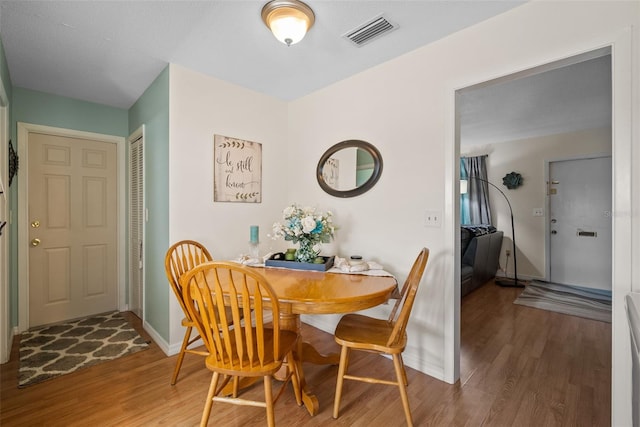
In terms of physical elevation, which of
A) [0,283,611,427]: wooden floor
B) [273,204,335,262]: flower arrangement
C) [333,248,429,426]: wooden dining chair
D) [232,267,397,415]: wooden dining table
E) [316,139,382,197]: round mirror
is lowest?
[0,283,611,427]: wooden floor

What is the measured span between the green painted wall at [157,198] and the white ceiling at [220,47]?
25cm

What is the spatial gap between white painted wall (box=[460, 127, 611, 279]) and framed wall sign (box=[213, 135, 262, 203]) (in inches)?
169

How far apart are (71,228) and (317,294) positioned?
300 centimetres

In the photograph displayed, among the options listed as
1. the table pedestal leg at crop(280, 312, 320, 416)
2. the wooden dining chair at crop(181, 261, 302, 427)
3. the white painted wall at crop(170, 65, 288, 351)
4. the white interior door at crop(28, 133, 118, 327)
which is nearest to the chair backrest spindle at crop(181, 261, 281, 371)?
the wooden dining chair at crop(181, 261, 302, 427)

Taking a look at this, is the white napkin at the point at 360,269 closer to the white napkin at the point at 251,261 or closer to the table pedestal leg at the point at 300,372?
the table pedestal leg at the point at 300,372

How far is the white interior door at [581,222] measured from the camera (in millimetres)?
4078

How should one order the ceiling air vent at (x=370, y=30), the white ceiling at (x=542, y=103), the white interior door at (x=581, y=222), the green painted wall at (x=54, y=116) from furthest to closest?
the white interior door at (x=581, y=222) < the green painted wall at (x=54, y=116) < the white ceiling at (x=542, y=103) < the ceiling air vent at (x=370, y=30)

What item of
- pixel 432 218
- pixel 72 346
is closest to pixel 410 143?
pixel 432 218

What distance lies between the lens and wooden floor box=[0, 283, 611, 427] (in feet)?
5.24

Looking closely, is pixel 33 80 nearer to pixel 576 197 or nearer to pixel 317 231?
pixel 317 231

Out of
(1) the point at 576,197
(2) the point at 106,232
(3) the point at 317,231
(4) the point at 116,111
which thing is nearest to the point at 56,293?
(2) the point at 106,232

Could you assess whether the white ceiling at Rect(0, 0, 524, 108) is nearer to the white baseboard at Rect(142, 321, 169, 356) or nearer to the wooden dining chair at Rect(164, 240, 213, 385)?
the wooden dining chair at Rect(164, 240, 213, 385)

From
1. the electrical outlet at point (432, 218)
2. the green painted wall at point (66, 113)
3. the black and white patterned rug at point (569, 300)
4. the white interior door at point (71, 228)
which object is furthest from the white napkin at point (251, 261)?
the black and white patterned rug at point (569, 300)

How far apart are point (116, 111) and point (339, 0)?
289cm
